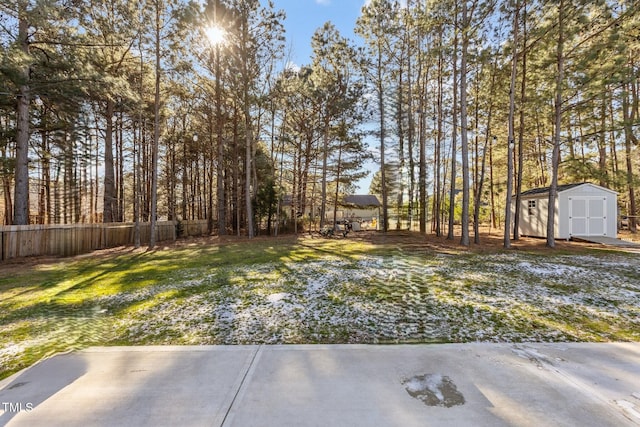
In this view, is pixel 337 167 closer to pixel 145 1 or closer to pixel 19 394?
pixel 145 1

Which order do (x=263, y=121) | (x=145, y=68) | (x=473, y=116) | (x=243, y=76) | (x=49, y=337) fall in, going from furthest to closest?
(x=263, y=121), (x=473, y=116), (x=243, y=76), (x=145, y=68), (x=49, y=337)

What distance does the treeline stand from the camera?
9.81 m

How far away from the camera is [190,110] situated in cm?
1557

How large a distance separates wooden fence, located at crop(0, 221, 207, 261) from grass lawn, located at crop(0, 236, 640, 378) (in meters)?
1.59

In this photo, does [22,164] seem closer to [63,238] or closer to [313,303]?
[63,238]

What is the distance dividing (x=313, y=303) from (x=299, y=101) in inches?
590

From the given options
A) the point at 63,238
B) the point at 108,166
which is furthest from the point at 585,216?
the point at 108,166

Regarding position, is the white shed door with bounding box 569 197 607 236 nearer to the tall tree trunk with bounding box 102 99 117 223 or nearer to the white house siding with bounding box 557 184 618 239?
the white house siding with bounding box 557 184 618 239

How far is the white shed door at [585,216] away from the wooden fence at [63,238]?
20.7m

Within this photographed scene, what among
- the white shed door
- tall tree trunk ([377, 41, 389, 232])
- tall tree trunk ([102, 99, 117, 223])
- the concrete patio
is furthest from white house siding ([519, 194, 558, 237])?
tall tree trunk ([102, 99, 117, 223])

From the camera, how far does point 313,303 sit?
175 inches

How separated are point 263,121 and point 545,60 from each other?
14.1 metres

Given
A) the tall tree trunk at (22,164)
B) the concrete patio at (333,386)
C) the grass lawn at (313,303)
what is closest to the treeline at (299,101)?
the tall tree trunk at (22,164)

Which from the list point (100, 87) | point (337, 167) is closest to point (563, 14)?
point (337, 167)
